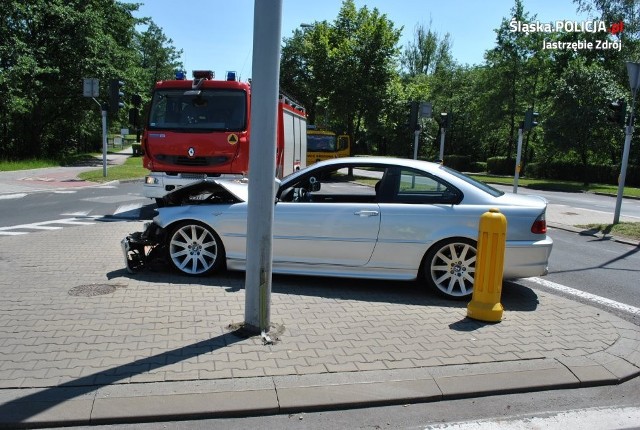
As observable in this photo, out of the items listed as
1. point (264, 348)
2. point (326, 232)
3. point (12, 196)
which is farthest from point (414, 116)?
point (264, 348)

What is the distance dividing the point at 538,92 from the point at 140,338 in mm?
45893

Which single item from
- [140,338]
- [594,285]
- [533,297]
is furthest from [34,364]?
[594,285]

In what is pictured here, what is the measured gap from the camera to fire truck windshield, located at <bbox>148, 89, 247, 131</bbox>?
11148 millimetres

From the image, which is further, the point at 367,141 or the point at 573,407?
the point at 367,141

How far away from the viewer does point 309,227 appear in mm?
6000

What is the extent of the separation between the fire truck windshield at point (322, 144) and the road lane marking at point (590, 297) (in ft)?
71.7

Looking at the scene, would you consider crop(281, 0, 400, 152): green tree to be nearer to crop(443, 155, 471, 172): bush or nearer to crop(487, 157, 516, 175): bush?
crop(487, 157, 516, 175): bush

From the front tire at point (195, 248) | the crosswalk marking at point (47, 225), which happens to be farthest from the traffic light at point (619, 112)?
the crosswalk marking at point (47, 225)

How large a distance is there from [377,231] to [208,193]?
2.42 metres

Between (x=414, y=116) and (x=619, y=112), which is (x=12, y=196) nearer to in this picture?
(x=414, y=116)

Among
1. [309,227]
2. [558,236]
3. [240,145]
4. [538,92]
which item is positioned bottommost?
[558,236]

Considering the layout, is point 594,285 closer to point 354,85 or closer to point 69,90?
point 354,85

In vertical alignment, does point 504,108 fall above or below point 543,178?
above

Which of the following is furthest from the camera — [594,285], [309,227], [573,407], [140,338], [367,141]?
[367,141]
